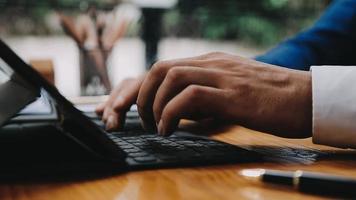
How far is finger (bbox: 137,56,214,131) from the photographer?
62 centimetres

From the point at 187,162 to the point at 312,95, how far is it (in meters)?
0.19

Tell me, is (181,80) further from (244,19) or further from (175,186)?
(244,19)

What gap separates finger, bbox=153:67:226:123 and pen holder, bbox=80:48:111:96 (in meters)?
1.16

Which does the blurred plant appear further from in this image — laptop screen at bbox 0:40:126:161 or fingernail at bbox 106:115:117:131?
laptop screen at bbox 0:40:126:161

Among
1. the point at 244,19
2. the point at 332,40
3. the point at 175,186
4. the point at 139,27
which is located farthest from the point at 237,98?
the point at 244,19

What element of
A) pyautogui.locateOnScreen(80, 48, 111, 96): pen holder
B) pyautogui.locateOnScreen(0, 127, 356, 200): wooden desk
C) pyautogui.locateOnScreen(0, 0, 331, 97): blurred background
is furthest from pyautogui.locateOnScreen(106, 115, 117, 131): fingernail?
pyautogui.locateOnScreen(0, 0, 331, 97): blurred background

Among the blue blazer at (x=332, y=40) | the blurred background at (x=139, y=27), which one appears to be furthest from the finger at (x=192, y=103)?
the blurred background at (x=139, y=27)

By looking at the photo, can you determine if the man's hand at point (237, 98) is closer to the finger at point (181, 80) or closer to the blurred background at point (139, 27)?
the finger at point (181, 80)

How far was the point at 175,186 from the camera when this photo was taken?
425 millimetres

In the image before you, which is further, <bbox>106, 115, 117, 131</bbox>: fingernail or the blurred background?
the blurred background

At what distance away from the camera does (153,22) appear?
296cm

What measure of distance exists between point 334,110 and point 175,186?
9.9 inches

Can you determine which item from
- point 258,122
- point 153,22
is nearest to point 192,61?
point 258,122

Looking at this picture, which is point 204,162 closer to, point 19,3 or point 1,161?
point 1,161
